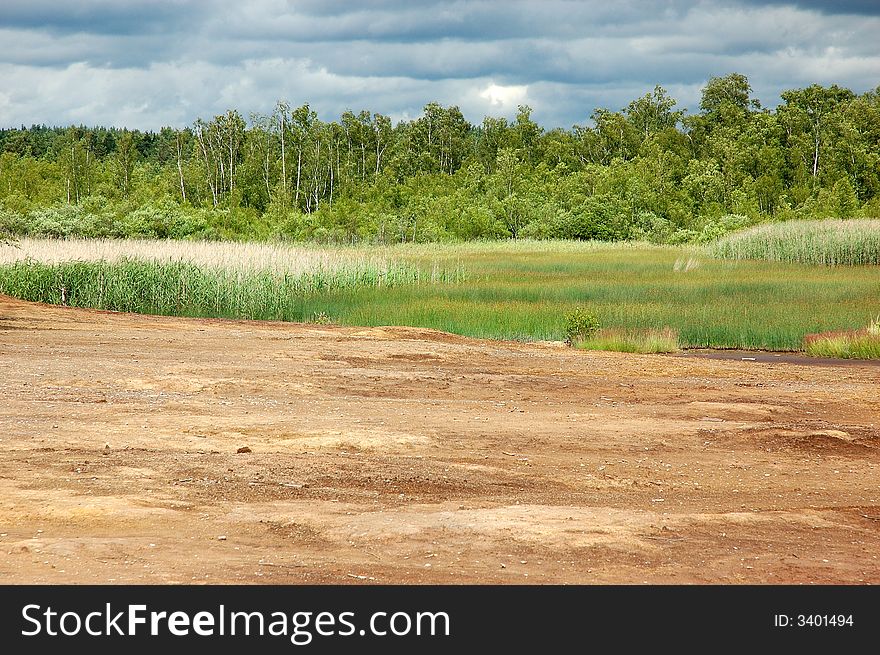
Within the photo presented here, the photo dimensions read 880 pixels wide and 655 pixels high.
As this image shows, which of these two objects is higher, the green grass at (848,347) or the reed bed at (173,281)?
the reed bed at (173,281)

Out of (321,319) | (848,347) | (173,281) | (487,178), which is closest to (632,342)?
(848,347)

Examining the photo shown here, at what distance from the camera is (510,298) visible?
31.0m

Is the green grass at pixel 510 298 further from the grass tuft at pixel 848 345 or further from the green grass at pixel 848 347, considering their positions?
the green grass at pixel 848 347

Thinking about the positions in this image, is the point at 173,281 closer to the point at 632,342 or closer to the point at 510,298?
the point at 510,298

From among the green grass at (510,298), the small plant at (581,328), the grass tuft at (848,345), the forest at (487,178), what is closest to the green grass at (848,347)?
the grass tuft at (848,345)

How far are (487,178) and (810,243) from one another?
41.7m

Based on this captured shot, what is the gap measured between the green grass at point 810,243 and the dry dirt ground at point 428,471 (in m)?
27.8

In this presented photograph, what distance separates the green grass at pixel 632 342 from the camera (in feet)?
71.1

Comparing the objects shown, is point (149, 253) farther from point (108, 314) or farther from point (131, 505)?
point (131, 505)

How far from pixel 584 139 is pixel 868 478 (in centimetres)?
8987

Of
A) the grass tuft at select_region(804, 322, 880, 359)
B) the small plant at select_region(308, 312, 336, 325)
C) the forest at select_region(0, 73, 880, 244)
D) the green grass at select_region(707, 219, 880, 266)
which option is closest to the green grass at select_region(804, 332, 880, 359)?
Answer: the grass tuft at select_region(804, 322, 880, 359)

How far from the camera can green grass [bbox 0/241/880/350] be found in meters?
24.7

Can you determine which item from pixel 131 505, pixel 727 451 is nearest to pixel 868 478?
pixel 727 451

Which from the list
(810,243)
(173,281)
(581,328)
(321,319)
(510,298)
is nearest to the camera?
(581,328)
